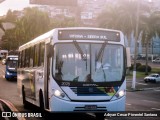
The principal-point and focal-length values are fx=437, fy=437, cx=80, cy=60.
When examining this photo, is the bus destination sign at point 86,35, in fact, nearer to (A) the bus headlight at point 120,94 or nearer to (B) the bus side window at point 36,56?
(A) the bus headlight at point 120,94

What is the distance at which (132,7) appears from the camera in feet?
203

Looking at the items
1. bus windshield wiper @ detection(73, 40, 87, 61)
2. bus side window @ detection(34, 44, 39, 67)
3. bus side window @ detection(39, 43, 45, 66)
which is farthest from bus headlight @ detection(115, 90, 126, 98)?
bus side window @ detection(34, 44, 39, 67)

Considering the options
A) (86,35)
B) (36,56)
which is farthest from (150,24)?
(86,35)

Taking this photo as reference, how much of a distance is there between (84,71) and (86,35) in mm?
1179

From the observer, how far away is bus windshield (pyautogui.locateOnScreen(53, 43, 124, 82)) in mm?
12797

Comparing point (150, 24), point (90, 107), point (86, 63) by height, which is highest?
→ point (86, 63)

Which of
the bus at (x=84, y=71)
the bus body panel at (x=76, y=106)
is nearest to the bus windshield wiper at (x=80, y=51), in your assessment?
the bus at (x=84, y=71)

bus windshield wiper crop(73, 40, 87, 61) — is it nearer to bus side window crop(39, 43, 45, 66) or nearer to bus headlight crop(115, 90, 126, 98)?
bus headlight crop(115, 90, 126, 98)

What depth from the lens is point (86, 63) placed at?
12.9 m

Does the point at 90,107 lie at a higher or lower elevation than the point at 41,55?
lower

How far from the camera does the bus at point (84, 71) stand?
1259 cm

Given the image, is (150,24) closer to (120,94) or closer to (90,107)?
(120,94)

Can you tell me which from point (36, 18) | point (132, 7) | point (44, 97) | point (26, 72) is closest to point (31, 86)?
point (26, 72)

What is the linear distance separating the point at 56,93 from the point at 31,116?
269cm
